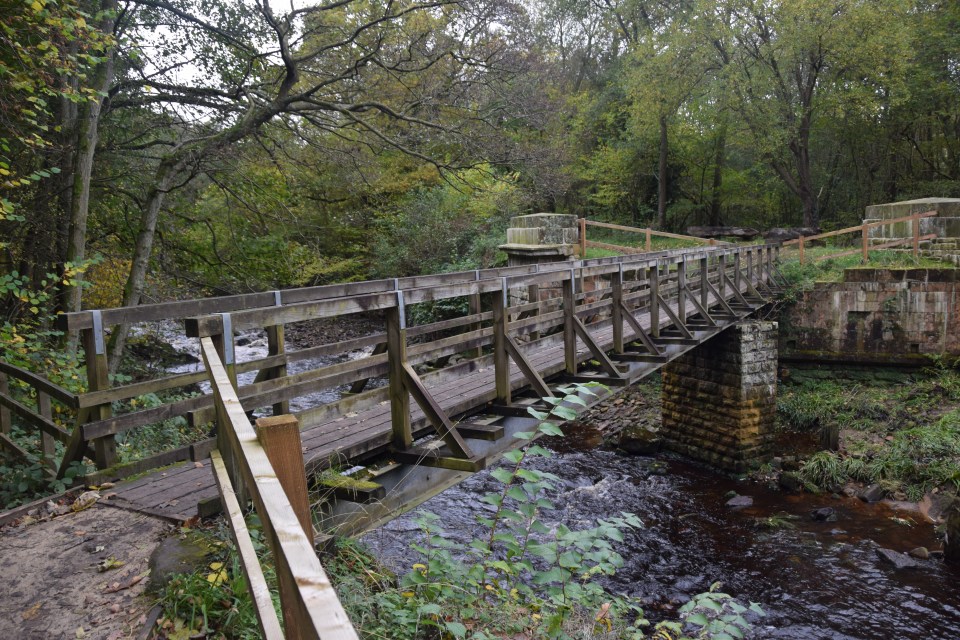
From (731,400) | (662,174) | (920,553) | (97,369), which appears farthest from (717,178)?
(97,369)

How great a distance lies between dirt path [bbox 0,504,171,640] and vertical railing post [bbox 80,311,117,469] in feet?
1.50

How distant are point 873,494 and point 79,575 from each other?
10.4 metres

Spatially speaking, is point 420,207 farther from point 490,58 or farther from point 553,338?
point 553,338

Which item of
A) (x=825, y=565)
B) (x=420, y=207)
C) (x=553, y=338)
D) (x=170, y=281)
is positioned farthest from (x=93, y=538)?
(x=420, y=207)

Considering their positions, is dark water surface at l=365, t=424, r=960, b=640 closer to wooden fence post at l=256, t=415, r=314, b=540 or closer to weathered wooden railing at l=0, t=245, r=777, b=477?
weathered wooden railing at l=0, t=245, r=777, b=477

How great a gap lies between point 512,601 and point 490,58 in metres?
8.58

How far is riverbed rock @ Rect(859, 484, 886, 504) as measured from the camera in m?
9.70

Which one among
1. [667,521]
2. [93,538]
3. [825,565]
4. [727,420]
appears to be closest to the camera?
[93,538]

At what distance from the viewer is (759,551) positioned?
8.33 meters

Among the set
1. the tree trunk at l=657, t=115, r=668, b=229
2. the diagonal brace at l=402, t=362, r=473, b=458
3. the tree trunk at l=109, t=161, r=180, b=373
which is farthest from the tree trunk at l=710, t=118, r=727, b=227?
the diagonal brace at l=402, t=362, r=473, b=458

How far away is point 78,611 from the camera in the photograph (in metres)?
2.83

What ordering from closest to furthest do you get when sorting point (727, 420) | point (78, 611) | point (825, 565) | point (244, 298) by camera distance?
point (78, 611)
point (244, 298)
point (825, 565)
point (727, 420)

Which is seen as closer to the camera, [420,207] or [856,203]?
[420,207]

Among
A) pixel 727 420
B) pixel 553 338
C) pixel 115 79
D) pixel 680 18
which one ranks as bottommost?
pixel 727 420
